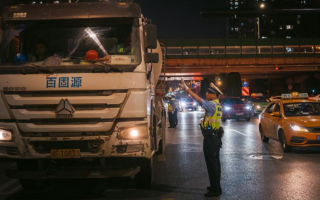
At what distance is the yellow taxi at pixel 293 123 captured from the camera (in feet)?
35.8

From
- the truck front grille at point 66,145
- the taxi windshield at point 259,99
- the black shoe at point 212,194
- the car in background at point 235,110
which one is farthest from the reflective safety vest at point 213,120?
the taxi windshield at point 259,99

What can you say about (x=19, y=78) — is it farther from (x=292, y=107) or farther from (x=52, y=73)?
(x=292, y=107)

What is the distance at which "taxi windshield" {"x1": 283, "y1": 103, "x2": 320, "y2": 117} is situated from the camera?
12.1 metres

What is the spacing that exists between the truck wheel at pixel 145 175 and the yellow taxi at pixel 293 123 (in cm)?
554

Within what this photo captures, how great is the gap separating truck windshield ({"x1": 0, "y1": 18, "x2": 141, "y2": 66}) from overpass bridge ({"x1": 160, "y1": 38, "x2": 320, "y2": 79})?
52898 mm

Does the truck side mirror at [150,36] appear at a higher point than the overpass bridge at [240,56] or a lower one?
lower

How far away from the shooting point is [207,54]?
6344 cm

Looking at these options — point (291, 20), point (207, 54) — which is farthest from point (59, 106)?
point (291, 20)

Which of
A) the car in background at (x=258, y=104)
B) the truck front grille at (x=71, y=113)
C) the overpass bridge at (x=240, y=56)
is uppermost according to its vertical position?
the overpass bridge at (x=240, y=56)

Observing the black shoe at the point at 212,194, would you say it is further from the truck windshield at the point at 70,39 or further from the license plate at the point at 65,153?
the truck windshield at the point at 70,39

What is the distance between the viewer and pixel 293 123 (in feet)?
36.8

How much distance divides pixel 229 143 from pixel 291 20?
13057 cm

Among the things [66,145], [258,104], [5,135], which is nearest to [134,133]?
[66,145]

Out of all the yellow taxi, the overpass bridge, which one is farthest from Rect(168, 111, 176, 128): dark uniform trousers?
the overpass bridge
